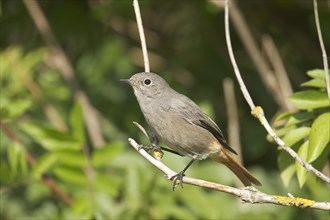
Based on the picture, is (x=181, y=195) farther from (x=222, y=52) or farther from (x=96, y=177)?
(x=222, y=52)

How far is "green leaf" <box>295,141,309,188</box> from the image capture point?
426 cm

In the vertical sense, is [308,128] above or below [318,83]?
below

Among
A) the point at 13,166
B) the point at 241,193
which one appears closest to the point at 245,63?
the point at 13,166

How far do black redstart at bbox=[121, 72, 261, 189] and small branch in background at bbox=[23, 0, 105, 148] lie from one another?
202 cm

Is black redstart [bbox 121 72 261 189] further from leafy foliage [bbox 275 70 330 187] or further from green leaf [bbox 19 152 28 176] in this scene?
green leaf [bbox 19 152 28 176]

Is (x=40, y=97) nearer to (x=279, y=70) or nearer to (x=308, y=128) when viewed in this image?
(x=279, y=70)

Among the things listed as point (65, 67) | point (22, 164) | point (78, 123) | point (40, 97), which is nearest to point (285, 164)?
point (78, 123)

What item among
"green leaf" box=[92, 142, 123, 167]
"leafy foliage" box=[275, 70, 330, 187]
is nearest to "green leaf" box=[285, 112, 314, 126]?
"leafy foliage" box=[275, 70, 330, 187]

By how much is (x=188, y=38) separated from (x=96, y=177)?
2.91 meters

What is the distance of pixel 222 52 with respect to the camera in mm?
7773

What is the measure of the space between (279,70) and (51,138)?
252 centimetres

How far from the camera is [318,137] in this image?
425 cm

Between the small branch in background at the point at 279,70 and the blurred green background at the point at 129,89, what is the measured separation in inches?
11.0

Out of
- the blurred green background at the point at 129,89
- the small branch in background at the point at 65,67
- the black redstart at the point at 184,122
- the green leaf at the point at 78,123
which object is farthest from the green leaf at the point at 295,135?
the small branch in background at the point at 65,67
